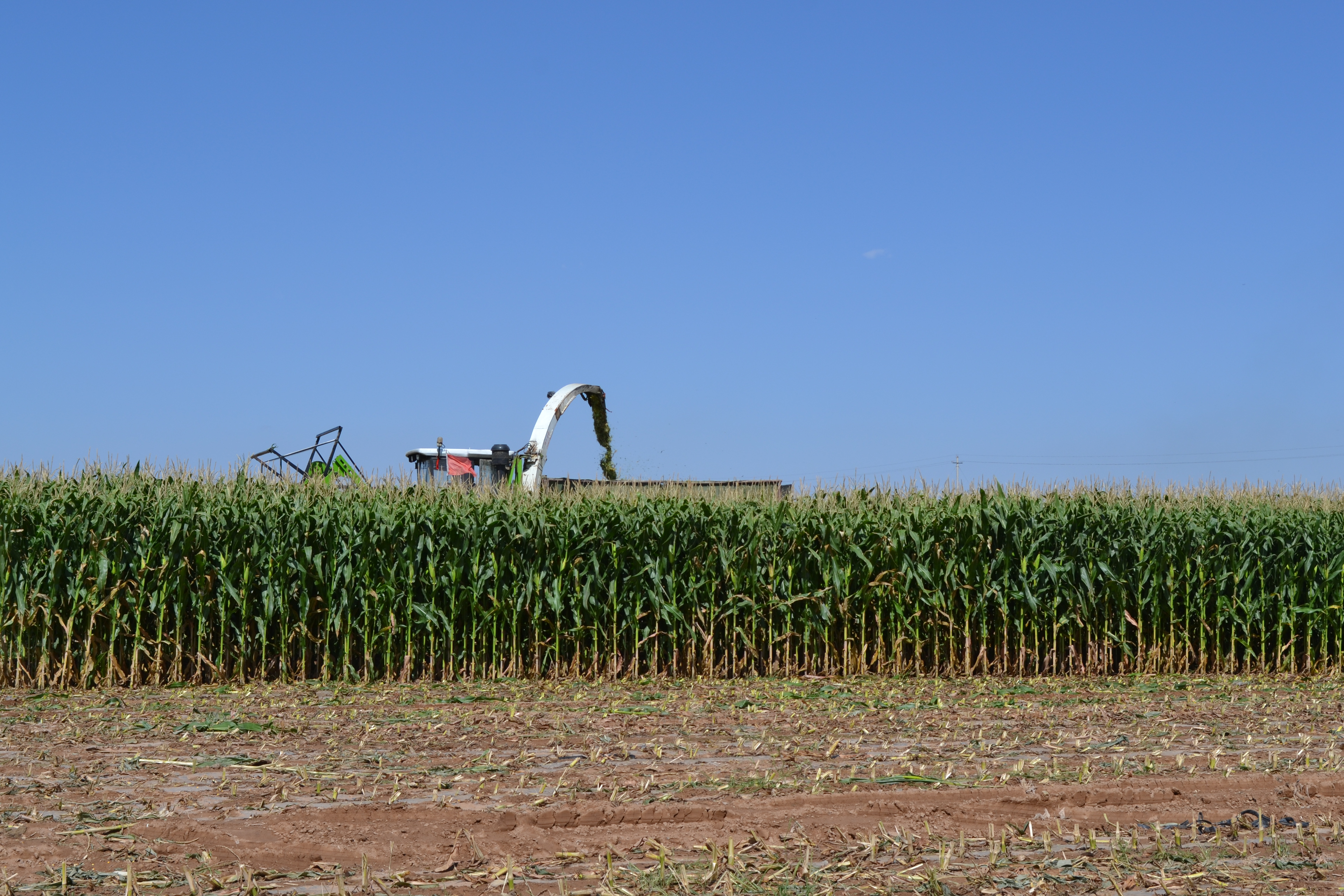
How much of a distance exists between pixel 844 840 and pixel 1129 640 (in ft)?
35.8

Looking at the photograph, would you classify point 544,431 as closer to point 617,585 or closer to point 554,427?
point 554,427

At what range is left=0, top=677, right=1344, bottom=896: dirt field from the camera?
515cm

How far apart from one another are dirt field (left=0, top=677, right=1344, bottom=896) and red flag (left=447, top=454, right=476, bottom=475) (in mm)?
11044

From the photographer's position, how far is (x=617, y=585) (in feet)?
47.2

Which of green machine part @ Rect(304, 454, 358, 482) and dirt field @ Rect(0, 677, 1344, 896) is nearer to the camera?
dirt field @ Rect(0, 677, 1344, 896)

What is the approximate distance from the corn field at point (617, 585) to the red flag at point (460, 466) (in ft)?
20.4

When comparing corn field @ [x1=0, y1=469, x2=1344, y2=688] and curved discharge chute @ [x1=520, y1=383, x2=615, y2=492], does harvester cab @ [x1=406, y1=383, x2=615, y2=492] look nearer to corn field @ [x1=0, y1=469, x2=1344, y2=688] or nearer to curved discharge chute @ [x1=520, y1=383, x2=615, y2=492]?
curved discharge chute @ [x1=520, y1=383, x2=615, y2=492]

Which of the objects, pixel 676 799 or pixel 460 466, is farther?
pixel 460 466

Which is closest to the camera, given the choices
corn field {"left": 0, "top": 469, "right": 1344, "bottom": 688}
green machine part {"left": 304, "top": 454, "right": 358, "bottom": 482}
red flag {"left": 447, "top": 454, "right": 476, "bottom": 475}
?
corn field {"left": 0, "top": 469, "right": 1344, "bottom": 688}

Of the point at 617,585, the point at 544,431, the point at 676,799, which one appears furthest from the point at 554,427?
the point at 676,799

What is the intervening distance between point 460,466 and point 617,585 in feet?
28.4

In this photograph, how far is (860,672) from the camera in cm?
1452

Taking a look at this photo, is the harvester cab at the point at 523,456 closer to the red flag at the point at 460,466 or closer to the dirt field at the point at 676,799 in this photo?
the red flag at the point at 460,466

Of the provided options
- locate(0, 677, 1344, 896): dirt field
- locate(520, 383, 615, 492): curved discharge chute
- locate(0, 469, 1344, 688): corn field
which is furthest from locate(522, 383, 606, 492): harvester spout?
locate(0, 677, 1344, 896): dirt field
